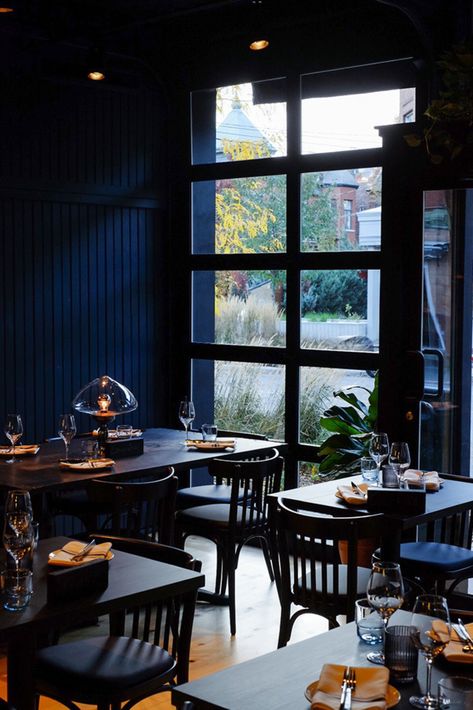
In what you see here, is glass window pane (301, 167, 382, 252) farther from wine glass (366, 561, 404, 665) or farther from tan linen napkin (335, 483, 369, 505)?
wine glass (366, 561, 404, 665)

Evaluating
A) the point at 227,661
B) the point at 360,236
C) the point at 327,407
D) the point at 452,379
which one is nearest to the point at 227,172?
the point at 360,236

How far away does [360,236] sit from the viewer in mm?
6238

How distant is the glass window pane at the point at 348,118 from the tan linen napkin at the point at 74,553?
3.75 metres

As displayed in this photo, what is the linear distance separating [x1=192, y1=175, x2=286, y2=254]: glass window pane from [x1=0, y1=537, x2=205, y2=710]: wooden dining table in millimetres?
3881

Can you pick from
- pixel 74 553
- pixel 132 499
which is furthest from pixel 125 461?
pixel 74 553

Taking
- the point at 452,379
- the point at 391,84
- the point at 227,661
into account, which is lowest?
the point at 227,661

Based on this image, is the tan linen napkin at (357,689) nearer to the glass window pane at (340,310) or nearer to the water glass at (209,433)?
the water glass at (209,433)

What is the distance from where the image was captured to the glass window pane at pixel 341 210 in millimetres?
6180

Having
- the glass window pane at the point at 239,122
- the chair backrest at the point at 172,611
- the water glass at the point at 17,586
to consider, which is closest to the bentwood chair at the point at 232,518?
the chair backrest at the point at 172,611

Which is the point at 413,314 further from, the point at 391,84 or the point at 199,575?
the point at 199,575

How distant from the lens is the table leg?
111 inches

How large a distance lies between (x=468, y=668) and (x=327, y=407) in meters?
4.20

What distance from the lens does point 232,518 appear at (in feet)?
16.9

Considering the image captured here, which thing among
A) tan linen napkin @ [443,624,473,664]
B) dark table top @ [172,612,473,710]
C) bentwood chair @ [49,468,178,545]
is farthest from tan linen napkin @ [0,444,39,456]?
tan linen napkin @ [443,624,473,664]
